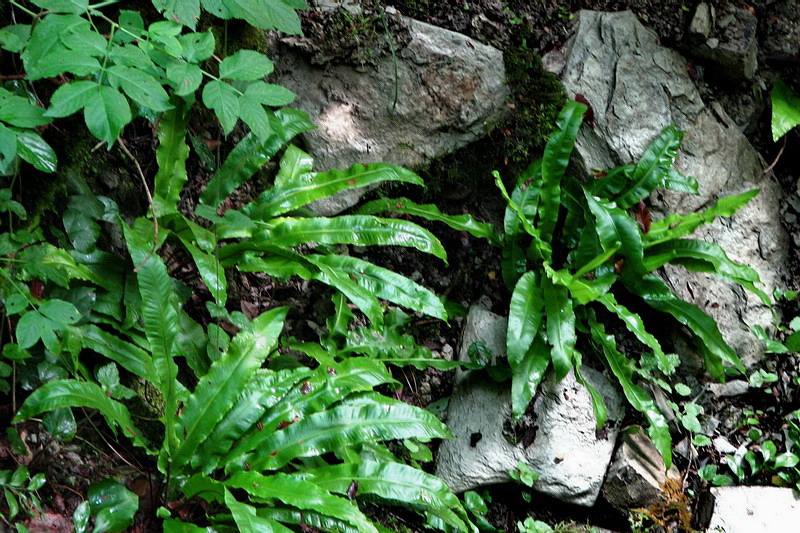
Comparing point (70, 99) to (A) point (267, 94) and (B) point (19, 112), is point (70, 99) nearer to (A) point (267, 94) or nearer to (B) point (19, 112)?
(B) point (19, 112)

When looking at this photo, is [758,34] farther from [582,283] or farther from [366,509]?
[366,509]

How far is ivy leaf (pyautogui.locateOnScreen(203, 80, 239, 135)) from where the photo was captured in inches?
81.7

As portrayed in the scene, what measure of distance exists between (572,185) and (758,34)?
206 centimetres

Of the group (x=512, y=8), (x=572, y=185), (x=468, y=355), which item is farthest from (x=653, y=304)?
(x=512, y=8)

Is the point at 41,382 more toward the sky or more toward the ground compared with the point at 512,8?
more toward the ground

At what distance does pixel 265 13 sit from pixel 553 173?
1932 mm

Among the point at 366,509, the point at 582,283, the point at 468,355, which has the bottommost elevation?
the point at 366,509

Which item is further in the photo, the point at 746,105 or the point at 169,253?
the point at 746,105

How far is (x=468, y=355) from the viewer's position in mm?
3525

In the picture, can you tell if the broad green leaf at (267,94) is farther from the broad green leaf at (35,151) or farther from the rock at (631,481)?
the rock at (631,481)

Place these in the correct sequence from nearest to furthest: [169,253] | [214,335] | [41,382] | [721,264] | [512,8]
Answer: [41,382] < [214,335] < [169,253] < [721,264] < [512,8]

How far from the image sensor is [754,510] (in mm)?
3326

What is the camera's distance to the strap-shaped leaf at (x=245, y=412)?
2.61m

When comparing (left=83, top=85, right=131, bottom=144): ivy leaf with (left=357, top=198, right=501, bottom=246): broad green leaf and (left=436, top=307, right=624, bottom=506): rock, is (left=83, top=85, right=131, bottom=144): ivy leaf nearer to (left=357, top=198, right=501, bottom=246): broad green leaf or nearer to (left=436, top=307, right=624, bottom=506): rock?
(left=357, top=198, right=501, bottom=246): broad green leaf
